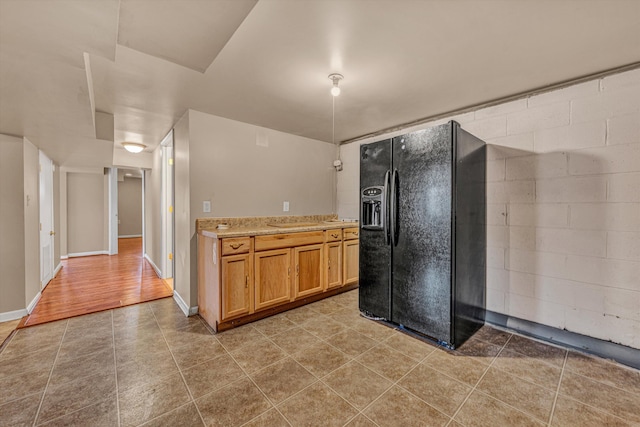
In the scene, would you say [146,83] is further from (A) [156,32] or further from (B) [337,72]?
(B) [337,72]

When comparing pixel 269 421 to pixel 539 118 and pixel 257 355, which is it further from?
pixel 539 118

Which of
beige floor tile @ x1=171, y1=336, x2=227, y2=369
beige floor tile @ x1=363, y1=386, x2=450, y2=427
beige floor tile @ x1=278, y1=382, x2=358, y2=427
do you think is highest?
beige floor tile @ x1=171, y1=336, x2=227, y2=369

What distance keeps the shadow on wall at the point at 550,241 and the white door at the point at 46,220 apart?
18.6 feet

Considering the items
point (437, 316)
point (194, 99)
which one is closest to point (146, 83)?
point (194, 99)

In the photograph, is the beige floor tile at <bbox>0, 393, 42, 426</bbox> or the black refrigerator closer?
the beige floor tile at <bbox>0, 393, 42, 426</bbox>

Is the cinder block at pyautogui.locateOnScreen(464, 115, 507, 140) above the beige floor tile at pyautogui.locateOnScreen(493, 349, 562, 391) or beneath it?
above

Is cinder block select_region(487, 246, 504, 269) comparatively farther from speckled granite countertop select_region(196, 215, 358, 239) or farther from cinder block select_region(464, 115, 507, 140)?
speckled granite countertop select_region(196, 215, 358, 239)

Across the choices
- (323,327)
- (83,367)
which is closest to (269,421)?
(323,327)

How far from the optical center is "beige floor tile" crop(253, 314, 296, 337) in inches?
101

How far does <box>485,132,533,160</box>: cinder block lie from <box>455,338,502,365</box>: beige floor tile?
1758 mm

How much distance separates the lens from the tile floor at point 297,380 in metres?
1.53

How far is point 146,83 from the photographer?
2260 mm

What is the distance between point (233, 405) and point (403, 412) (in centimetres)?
101

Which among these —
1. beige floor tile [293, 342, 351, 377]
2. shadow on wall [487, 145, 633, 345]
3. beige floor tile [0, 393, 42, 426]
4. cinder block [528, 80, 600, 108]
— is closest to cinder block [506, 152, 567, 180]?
shadow on wall [487, 145, 633, 345]
